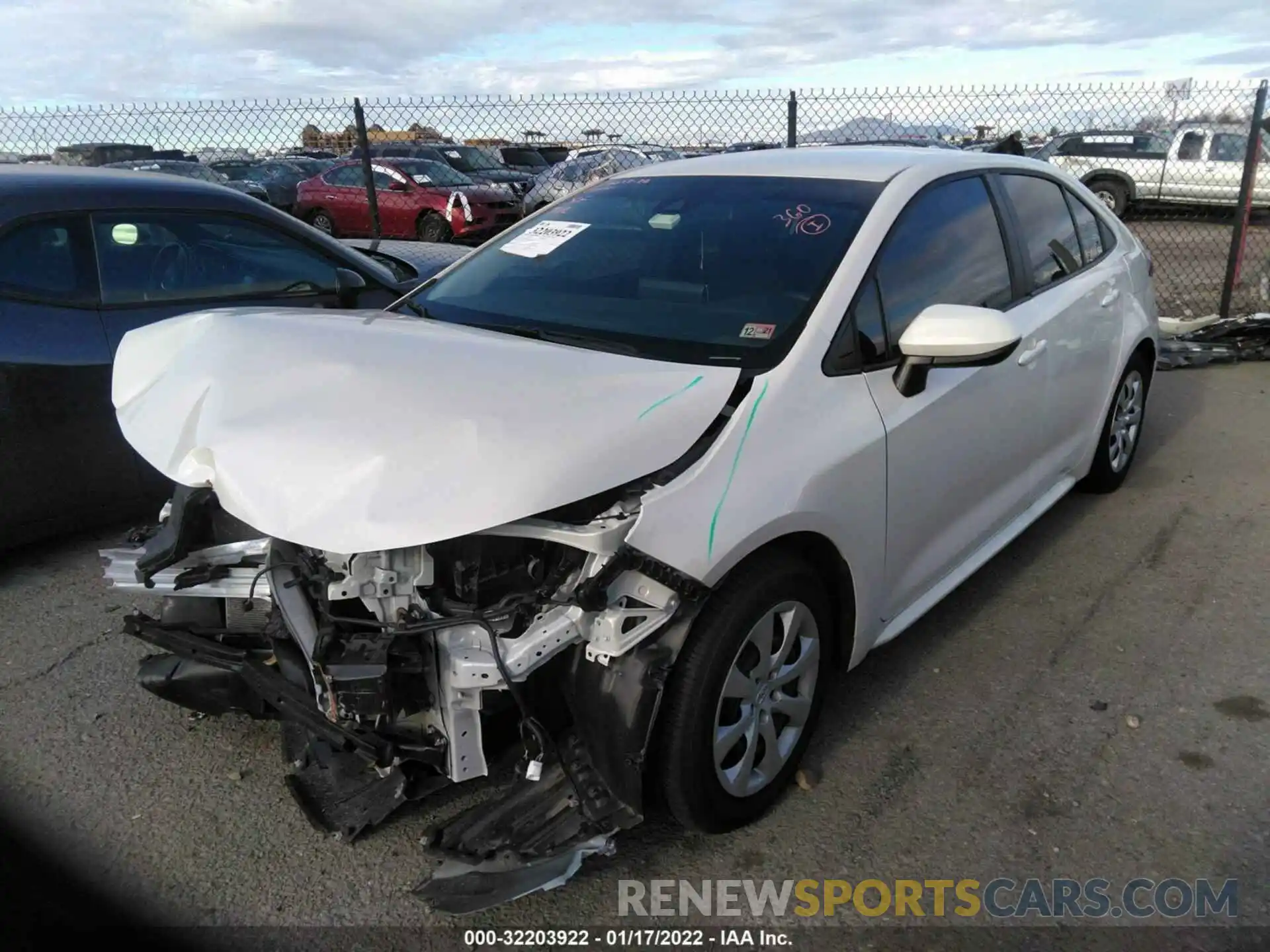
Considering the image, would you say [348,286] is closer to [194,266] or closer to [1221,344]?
[194,266]

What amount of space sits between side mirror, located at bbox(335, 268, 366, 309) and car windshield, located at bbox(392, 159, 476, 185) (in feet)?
38.4

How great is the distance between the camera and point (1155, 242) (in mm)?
14633

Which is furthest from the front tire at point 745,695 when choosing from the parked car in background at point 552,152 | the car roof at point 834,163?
the parked car in background at point 552,152

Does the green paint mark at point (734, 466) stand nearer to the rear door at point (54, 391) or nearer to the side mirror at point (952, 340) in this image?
the side mirror at point (952, 340)

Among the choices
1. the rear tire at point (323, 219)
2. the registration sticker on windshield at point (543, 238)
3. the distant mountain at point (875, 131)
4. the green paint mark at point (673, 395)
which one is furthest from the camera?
the rear tire at point (323, 219)

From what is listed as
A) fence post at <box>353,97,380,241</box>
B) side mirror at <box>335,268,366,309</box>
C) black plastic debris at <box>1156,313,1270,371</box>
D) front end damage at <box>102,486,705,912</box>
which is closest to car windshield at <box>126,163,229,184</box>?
fence post at <box>353,97,380,241</box>

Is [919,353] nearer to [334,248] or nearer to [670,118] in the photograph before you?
[334,248]

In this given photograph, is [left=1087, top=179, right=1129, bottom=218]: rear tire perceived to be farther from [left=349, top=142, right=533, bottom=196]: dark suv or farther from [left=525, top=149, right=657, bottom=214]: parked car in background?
[left=349, top=142, right=533, bottom=196]: dark suv

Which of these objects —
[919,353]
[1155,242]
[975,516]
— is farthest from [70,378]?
[1155,242]

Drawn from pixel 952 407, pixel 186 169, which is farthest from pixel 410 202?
pixel 952 407

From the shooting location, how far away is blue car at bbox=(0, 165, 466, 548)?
12.7 feet

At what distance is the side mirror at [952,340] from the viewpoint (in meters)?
2.66

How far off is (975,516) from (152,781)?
278cm

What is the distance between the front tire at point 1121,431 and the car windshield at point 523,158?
21.6 m
